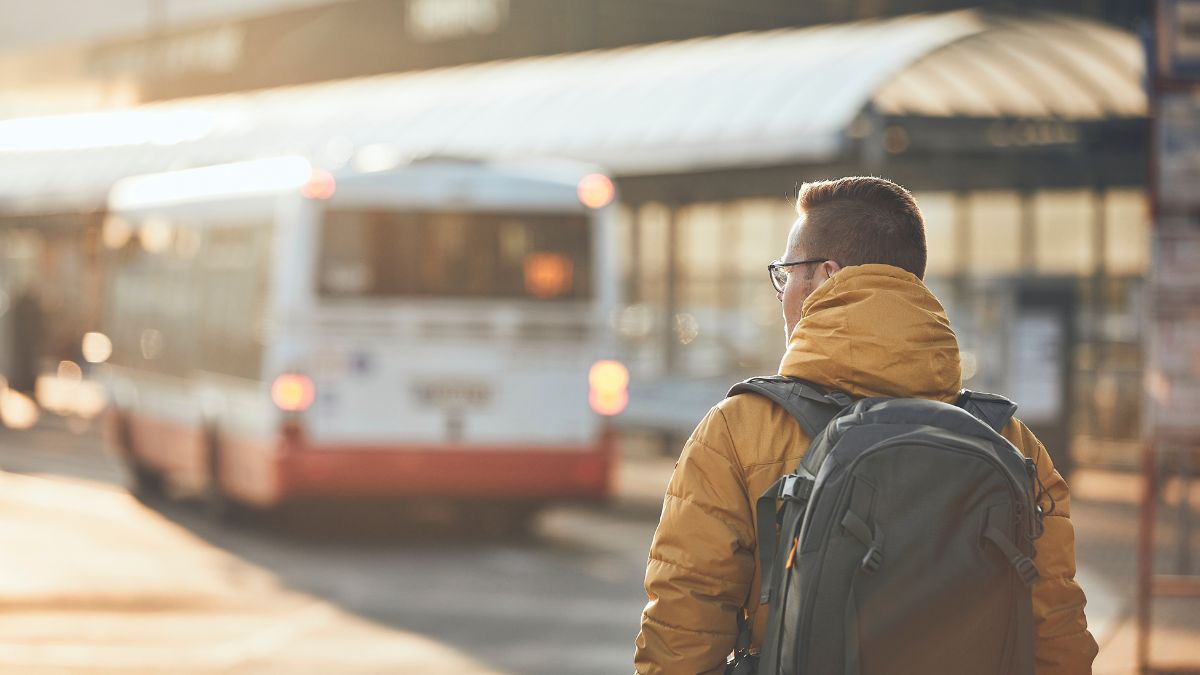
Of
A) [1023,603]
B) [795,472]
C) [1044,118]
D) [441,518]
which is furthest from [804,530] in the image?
[1044,118]

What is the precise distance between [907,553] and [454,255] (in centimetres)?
1100

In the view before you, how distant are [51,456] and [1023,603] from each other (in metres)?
18.4

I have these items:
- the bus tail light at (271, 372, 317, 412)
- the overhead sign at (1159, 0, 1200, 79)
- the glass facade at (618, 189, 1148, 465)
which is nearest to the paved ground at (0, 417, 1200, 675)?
the bus tail light at (271, 372, 317, 412)

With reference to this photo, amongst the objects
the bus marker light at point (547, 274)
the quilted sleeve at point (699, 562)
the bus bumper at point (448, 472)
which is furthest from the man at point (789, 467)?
the bus marker light at point (547, 274)

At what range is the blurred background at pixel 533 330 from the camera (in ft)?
31.9

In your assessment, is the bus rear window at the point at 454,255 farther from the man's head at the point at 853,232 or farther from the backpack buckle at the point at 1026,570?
the backpack buckle at the point at 1026,570

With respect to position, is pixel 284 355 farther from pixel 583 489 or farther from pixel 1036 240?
pixel 1036 240

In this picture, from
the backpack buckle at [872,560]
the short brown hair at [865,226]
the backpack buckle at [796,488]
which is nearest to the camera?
the backpack buckle at [872,560]

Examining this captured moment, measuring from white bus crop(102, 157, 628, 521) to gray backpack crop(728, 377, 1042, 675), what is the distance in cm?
1038

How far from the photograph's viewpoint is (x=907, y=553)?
254 centimetres

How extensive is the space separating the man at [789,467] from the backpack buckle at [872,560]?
28cm

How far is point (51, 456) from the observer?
19.9m

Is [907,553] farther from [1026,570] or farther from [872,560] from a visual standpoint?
[1026,570]

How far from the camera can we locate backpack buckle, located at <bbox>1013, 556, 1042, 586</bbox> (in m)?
2.59
